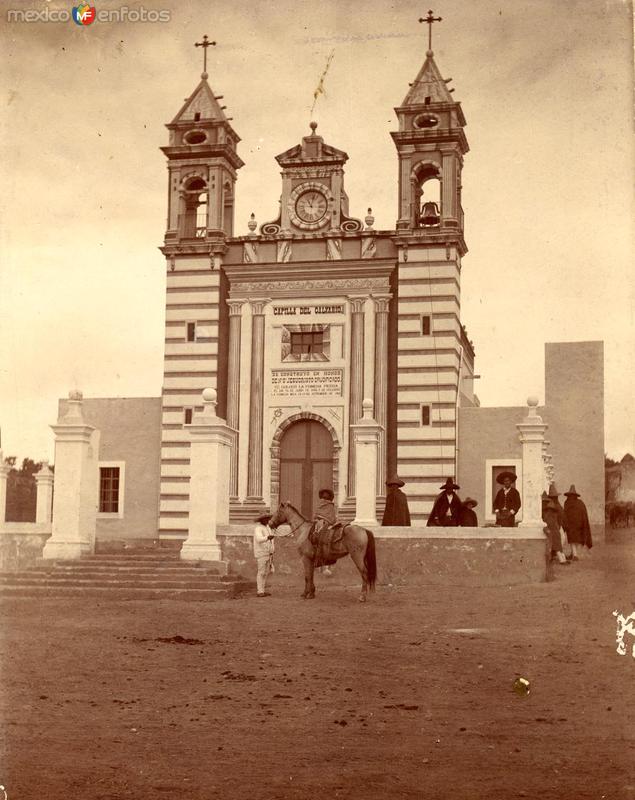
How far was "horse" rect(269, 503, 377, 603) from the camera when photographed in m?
16.0

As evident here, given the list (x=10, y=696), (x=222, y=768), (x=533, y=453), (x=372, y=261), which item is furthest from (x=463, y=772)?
(x=372, y=261)

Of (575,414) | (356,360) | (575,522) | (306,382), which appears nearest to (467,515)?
(575,522)

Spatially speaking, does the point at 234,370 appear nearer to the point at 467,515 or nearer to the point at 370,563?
the point at 467,515

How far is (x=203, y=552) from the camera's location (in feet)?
59.9

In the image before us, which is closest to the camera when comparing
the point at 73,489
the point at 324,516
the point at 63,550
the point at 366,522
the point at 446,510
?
the point at 324,516

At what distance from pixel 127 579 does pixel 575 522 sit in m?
8.32

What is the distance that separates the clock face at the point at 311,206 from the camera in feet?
92.1

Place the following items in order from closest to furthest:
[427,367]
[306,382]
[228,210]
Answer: [427,367]
[306,382]
[228,210]

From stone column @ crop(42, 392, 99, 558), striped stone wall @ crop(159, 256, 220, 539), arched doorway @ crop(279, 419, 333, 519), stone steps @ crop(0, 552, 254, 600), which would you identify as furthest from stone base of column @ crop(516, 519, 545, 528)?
striped stone wall @ crop(159, 256, 220, 539)

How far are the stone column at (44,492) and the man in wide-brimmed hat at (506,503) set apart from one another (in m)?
13.3

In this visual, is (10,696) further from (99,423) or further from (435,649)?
(99,423)

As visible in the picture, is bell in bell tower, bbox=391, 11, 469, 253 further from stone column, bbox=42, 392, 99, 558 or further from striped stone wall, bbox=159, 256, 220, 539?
stone column, bbox=42, 392, 99, 558

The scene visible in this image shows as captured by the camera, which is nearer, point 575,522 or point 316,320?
point 575,522

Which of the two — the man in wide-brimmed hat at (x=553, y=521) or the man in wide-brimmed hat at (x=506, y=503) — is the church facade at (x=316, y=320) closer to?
the man in wide-brimmed hat at (x=553, y=521)
